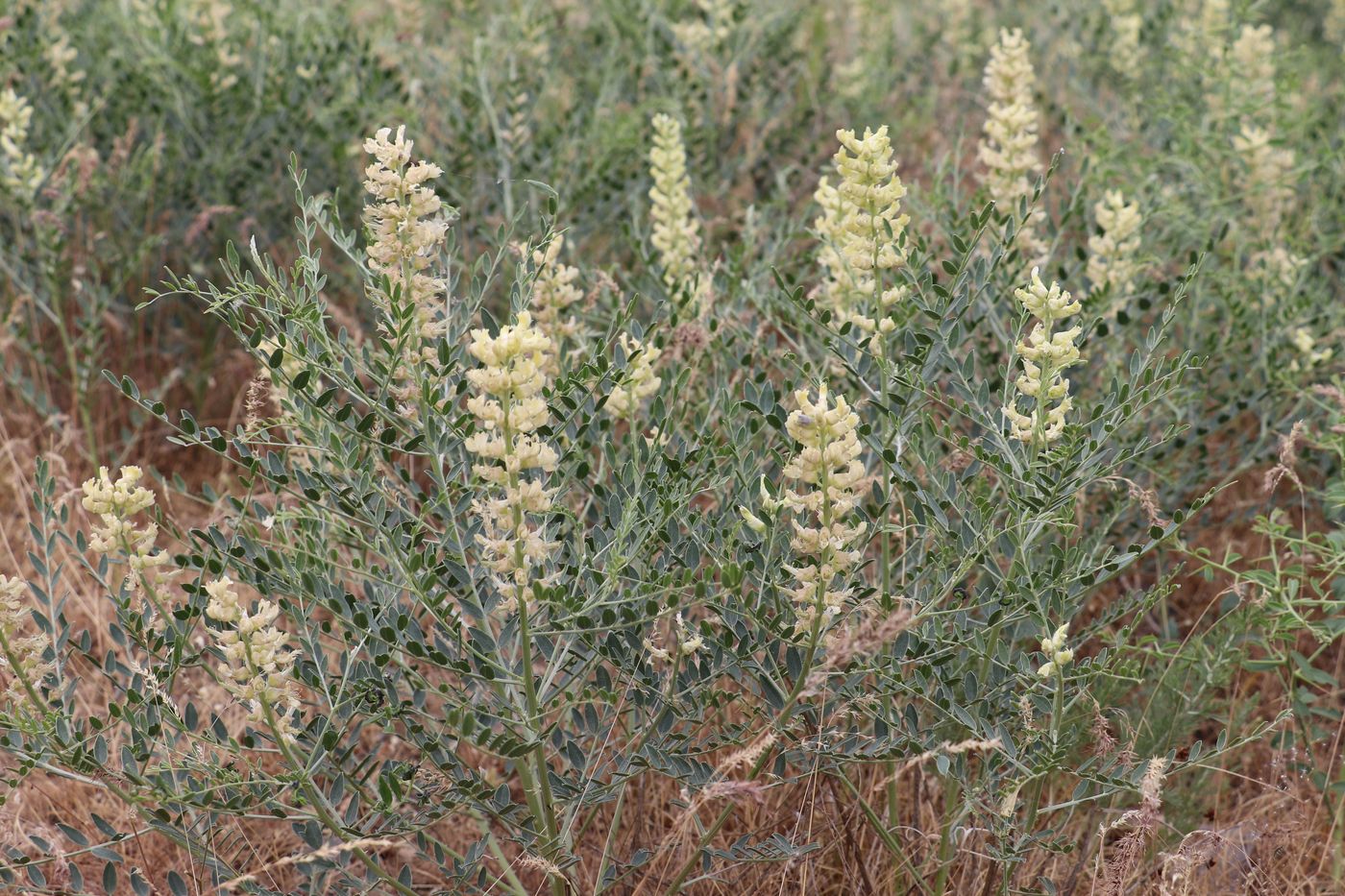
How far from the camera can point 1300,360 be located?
2.97m

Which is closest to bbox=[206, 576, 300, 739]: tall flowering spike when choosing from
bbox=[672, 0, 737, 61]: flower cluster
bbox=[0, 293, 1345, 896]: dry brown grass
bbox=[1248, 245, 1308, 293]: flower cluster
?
bbox=[0, 293, 1345, 896]: dry brown grass

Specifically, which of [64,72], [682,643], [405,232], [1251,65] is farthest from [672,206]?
[64,72]

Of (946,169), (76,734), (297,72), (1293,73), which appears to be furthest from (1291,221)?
(76,734)

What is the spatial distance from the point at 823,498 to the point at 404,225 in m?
0.69

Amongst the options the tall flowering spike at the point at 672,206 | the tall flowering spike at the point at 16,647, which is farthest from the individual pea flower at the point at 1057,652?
the tall flowering spike at the point at 16,647

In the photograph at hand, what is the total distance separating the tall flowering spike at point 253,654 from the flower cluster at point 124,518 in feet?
0.63

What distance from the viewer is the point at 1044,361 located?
1.89m

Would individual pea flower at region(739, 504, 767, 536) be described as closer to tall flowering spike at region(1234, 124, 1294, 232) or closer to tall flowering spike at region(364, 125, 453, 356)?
tall flowering spike at region(364, 125, 453, 356)

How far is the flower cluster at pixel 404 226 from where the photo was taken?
6.17 ft

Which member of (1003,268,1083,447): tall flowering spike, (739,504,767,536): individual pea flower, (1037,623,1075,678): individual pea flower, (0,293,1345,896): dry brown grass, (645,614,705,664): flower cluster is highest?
(1003,268,1083,447): tall flowering spike

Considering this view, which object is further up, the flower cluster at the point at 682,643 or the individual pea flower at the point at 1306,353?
the flower cluster at the point at 682,643

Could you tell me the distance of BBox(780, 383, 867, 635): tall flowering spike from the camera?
1780 mm

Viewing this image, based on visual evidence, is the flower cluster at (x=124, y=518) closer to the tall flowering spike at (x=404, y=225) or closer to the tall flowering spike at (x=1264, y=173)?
the tall flowering spike at (x=404, y=225)

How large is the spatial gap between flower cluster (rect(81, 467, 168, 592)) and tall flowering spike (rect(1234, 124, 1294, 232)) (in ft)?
8.51
